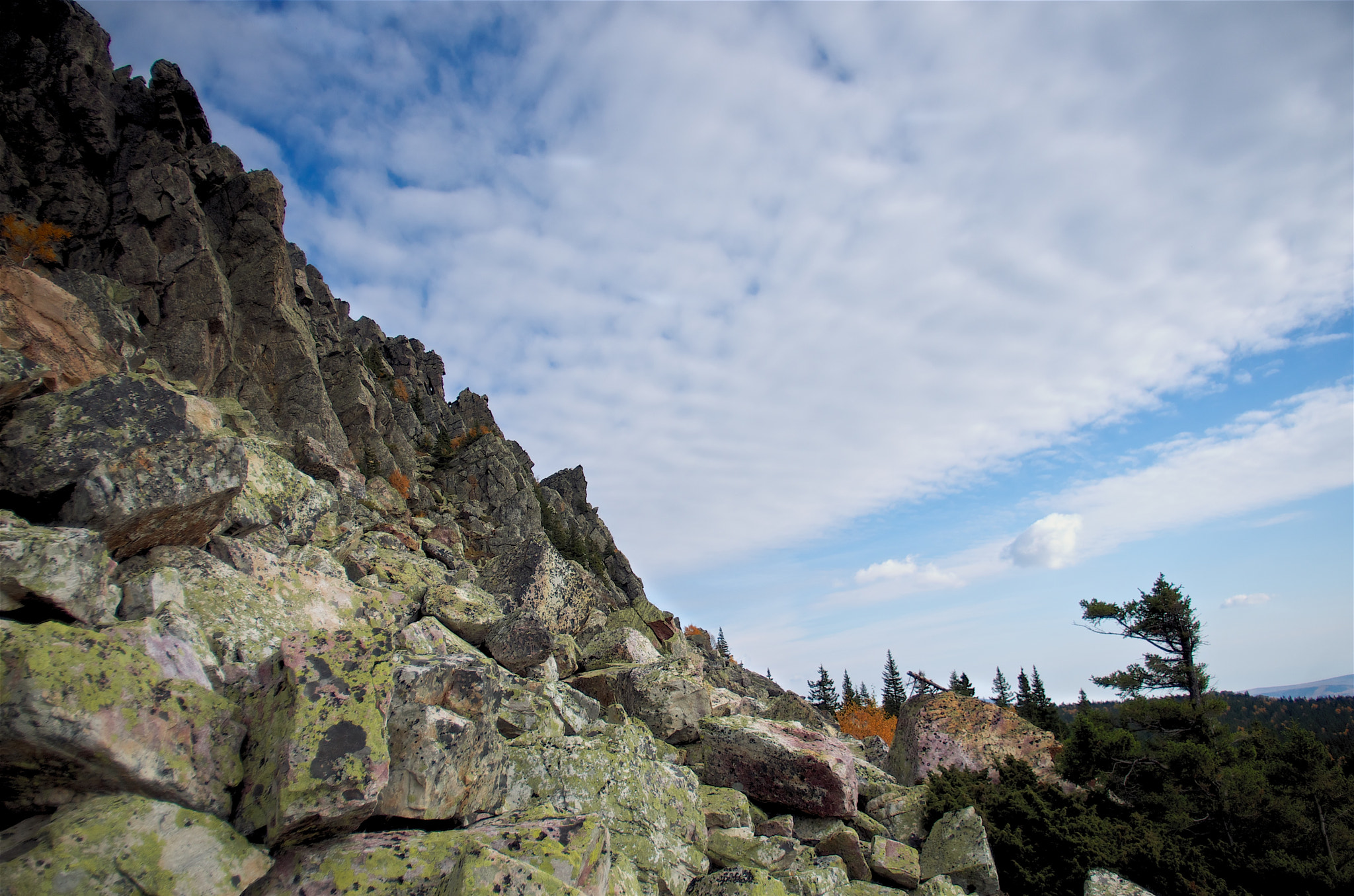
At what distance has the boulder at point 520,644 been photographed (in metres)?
12.6

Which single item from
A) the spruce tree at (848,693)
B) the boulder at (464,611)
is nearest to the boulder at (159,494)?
the boulder at (464,611)

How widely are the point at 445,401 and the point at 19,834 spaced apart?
10027 centimetres

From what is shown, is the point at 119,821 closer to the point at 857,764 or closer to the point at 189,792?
the point at 189,792

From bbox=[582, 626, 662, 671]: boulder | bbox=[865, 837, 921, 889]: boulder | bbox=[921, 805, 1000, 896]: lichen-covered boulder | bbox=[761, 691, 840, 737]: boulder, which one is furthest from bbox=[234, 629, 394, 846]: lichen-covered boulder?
bbox=[761, 691, 840, 737]: boulder

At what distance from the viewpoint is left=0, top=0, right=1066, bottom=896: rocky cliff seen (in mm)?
4902

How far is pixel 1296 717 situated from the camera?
482 feet

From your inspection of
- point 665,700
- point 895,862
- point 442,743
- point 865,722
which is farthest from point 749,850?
point 865,722

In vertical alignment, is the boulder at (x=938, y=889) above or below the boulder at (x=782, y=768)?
below

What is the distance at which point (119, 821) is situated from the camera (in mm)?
4617

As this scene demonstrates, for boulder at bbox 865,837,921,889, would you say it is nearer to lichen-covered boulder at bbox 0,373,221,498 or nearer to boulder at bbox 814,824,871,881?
boulder at bbox 814,824,871,881

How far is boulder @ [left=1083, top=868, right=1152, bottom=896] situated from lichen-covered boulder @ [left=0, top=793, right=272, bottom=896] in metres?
12.8

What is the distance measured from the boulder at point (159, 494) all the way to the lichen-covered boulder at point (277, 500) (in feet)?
6.03

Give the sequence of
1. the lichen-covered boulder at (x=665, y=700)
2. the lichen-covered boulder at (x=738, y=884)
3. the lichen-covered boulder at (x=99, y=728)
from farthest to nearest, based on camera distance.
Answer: the lichen-covered boulder at (x=665, y=700) < the lichen-covered boulder at (x=738, y=884) < the lichen-covered boulder at (x=99, y=728)

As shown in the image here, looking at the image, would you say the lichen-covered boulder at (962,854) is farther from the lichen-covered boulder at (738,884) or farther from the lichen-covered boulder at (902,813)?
Answer: the lichen-covered boulder at (738,884)
